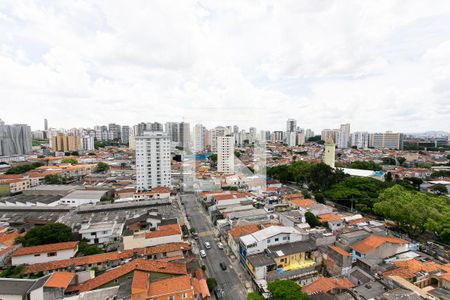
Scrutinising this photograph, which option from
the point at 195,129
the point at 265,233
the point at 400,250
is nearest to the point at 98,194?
the point at 265,233

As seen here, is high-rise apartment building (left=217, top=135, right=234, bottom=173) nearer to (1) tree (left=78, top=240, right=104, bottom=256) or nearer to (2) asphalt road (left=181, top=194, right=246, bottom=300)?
(2) asphalt road (left=181, top=194, right=246, bottom=300)

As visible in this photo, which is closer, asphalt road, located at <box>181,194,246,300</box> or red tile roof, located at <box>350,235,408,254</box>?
asphalt road, located at <box>181,194,246,300</box>

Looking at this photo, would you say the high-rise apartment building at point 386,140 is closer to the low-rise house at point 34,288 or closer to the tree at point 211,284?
the tree at point 211,284

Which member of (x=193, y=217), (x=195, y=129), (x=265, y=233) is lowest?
(x=193, y=217)

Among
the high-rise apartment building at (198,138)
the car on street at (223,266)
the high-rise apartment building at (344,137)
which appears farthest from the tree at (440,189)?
the high-rise apartment building at (344,137)

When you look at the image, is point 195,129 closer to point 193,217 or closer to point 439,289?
point 193,217

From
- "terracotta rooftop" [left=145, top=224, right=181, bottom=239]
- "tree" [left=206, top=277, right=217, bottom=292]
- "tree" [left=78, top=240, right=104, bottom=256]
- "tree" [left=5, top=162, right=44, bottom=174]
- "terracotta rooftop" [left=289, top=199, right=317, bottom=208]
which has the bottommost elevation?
"tree" [left=206, top=277, right=217, bottom=292]

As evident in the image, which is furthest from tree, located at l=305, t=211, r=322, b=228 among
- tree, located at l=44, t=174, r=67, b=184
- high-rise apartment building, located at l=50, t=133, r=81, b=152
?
high-rise apartment building, located at l=50, t=133, r=81, b=152

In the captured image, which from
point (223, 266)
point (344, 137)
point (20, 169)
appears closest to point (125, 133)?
point (20, 169)
